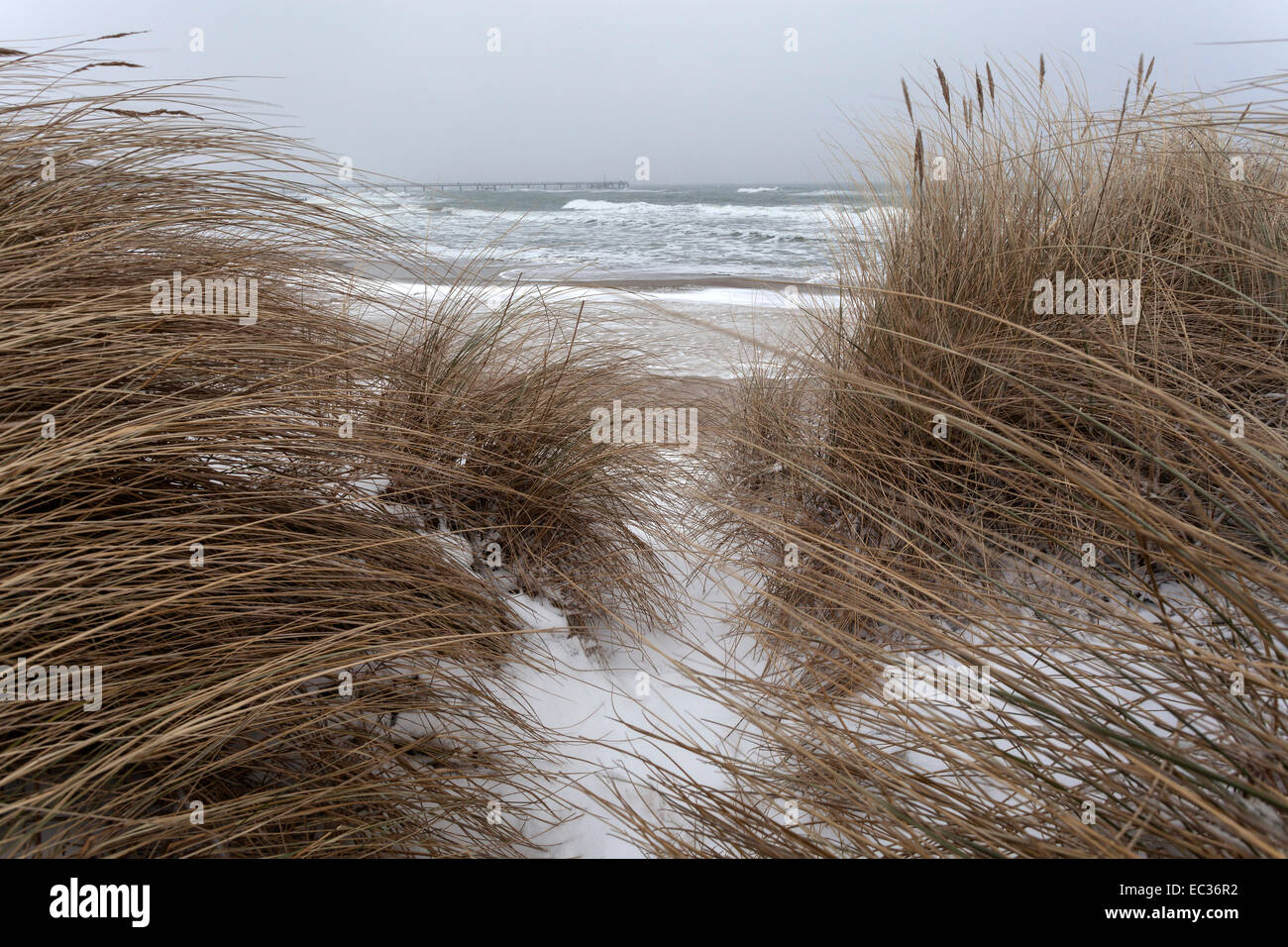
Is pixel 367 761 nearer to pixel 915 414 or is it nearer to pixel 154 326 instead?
pixel 154 326

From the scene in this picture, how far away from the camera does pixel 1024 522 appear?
4.32 feet

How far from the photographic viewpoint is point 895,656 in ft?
4.50

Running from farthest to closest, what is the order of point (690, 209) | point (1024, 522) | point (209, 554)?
point (690, 209) → point (1024, 522) → point (209, 554)

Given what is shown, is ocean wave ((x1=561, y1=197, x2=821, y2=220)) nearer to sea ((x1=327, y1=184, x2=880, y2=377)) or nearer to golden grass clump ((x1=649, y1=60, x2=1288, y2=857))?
sea ((x1=327, y1=184, x2=880, y2=377))

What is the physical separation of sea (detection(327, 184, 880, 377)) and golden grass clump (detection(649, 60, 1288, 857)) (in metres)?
0.52

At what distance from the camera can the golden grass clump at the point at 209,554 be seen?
1004 mm

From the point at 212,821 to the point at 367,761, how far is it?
8.7 inches

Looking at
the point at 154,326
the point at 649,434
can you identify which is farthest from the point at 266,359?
the point at 649,434

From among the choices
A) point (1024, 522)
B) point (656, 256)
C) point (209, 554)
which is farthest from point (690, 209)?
point (209, 554)

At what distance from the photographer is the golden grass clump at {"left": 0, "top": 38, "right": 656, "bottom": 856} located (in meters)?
1.00

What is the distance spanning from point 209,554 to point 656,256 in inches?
564

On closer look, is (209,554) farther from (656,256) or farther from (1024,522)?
(656,256)
